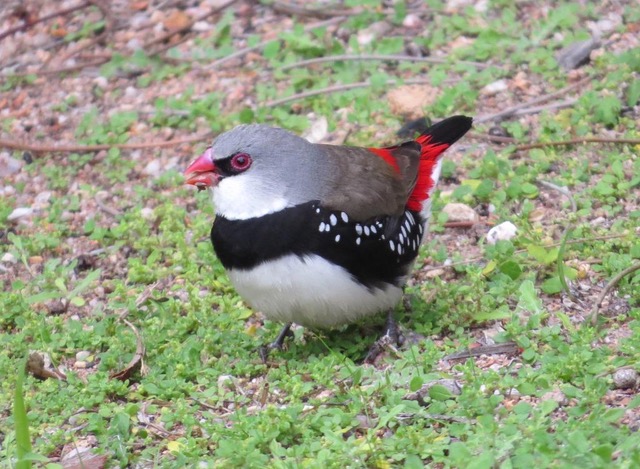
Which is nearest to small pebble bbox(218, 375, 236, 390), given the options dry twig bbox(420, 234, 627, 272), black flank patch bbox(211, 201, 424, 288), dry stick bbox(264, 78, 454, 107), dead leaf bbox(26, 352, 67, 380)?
black flank patch bbox(211, 201, 424, 288)

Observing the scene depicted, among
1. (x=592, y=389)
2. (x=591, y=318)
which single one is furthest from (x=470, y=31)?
(x=592, y=389)

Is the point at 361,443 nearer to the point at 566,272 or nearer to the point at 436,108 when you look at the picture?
the point at 566,272

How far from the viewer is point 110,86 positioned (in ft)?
26.8

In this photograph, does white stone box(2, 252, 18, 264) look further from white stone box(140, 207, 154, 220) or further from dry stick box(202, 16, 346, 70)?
dry stick box(202, 16, 346, 70)

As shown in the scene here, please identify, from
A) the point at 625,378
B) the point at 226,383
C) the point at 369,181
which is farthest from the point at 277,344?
the point at 625,378

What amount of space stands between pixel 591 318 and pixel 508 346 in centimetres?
39

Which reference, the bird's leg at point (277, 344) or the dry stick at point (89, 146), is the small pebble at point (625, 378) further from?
the dry stick at point (89, 146)

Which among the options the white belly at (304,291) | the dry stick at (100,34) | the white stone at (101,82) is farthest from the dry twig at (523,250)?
the dry stick at (100,34)

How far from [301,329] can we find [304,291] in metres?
0.91

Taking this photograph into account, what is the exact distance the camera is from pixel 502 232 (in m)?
5.88

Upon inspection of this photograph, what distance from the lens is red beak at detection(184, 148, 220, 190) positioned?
16.1 feet

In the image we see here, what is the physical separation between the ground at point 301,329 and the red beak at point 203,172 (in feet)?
2.62

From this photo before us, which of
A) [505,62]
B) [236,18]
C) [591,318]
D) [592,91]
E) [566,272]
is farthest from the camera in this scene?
[236,18]

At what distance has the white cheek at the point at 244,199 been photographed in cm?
487
